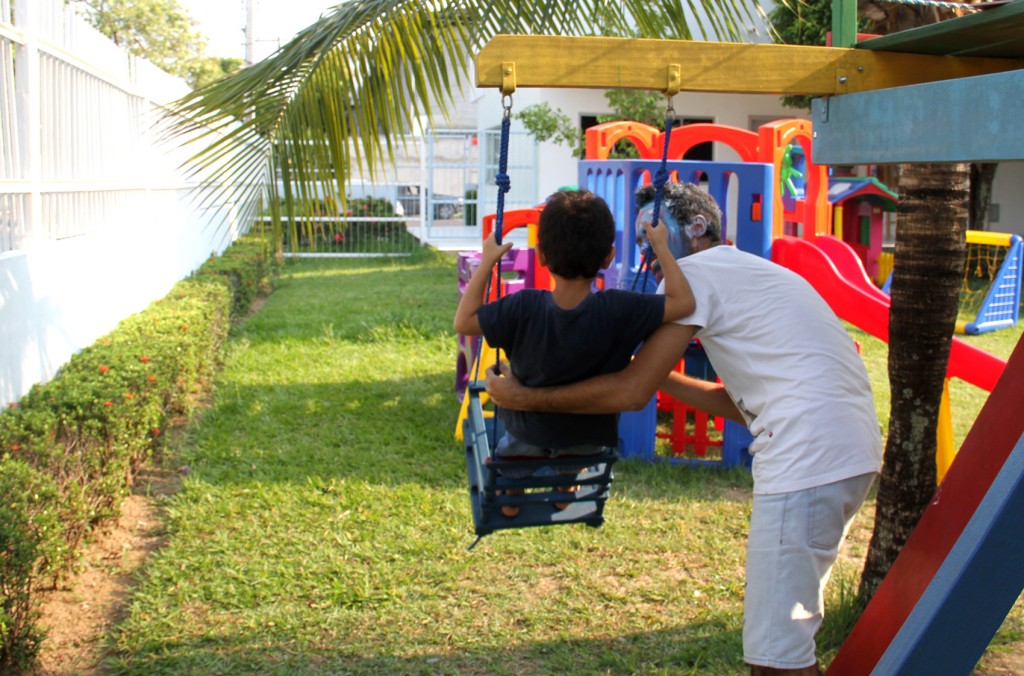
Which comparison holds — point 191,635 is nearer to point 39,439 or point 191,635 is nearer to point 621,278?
point 39,439

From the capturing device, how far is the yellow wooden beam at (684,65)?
9.56 ft

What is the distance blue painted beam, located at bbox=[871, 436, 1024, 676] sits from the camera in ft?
6.65

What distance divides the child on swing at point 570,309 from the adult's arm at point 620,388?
0.14 ft

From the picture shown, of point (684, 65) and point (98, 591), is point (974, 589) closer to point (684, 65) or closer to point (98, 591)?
point (684, 65)

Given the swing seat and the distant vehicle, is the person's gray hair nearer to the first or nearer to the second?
the swing seat

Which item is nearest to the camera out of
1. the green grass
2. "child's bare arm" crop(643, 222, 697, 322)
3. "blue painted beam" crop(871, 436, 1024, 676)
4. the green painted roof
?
"blue painted beam" crop(871, 436, 1024, 676)

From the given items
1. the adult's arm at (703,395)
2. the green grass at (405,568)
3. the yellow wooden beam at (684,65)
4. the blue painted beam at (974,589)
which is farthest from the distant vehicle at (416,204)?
the blue painted beam at (974,589)

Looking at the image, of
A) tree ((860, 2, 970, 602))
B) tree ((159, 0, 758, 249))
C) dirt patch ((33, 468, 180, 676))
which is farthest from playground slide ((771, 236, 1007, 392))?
dirt patch ((33, 468, 180, 676))

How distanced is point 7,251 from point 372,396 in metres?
3.99

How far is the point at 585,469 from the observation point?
12.0ft

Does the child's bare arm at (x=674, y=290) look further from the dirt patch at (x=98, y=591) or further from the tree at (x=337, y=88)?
the dirt patch at (x=98, y=591)

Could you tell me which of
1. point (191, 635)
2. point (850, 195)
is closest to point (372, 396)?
point (191, 635)

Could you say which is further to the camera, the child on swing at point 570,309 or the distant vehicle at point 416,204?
the distant vehicle at point 416,204

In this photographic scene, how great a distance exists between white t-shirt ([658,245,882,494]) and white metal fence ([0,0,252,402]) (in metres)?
2.04
